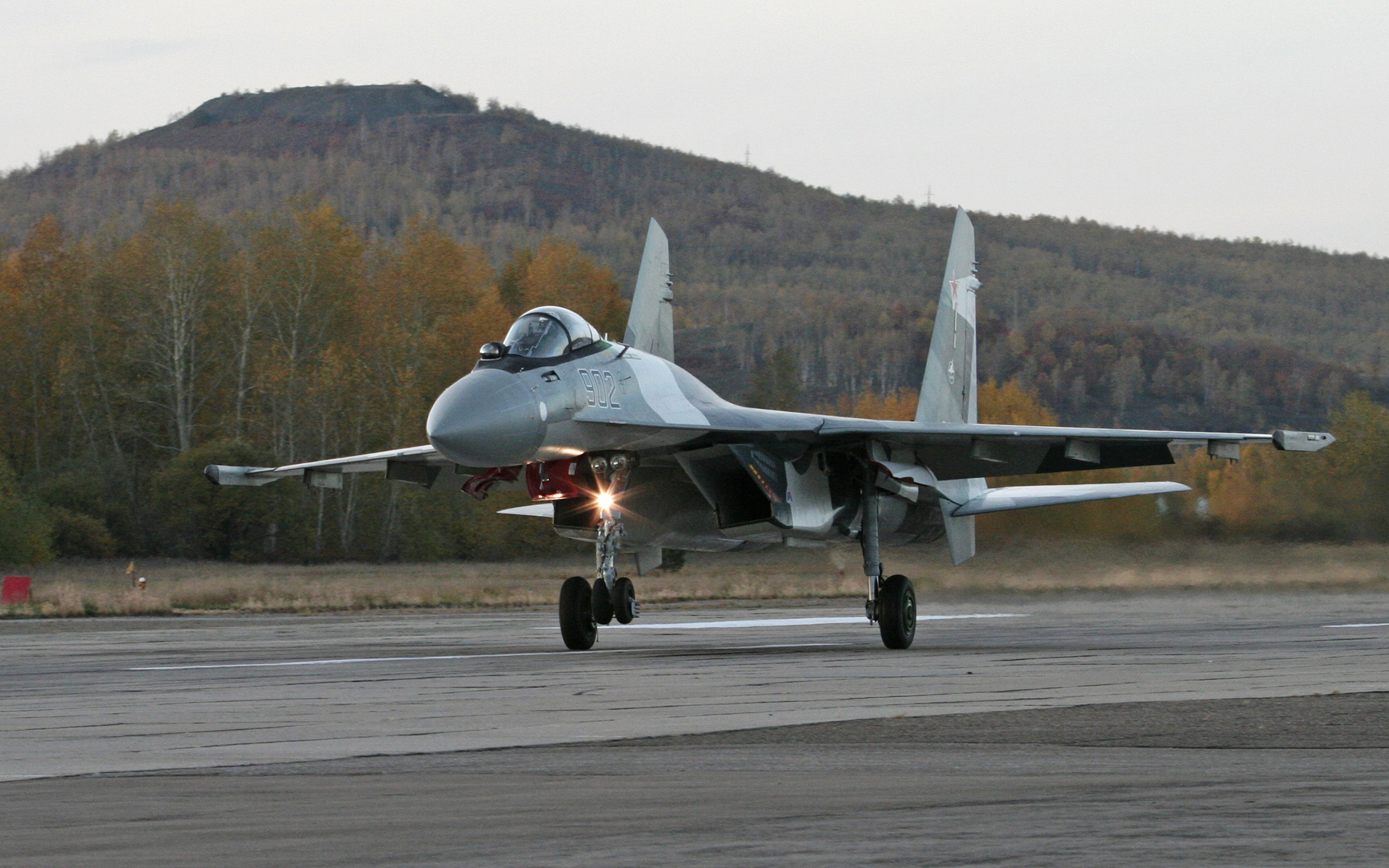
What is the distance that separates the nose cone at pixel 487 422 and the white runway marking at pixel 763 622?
6.68 meters

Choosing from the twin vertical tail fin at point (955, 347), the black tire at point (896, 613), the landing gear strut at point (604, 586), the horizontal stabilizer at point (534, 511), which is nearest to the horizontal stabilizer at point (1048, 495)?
the twin vertical tail fin at point (955, 347)

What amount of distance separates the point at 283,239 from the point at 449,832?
53.7m

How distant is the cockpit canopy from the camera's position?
44.1ft

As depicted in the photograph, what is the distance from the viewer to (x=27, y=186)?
15188 cm

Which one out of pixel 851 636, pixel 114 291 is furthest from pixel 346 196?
pixel 851 636

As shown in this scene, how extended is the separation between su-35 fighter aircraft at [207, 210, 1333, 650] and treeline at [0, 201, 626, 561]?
111ft

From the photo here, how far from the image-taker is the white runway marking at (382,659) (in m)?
12.7

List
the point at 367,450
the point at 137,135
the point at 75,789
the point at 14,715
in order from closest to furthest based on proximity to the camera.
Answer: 1. the point at 75,789
2. the point at 14,715
3. the point at 367,450
4. the point at 137,135

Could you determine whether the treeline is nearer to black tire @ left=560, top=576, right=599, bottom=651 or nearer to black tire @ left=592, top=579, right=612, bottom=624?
black tire @ left=560, top=576, right=599, bottom=651

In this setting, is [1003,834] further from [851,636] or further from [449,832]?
[851,636]

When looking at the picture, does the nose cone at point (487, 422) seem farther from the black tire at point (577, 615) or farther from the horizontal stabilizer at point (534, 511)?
the horizontal stabilizer at point (534, 511)

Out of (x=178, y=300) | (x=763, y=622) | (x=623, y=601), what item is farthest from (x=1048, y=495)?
(x=178, y=300)

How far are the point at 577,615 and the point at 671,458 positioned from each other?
1848 millimetres

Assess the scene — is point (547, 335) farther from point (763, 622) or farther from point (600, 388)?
point (763, 622)
